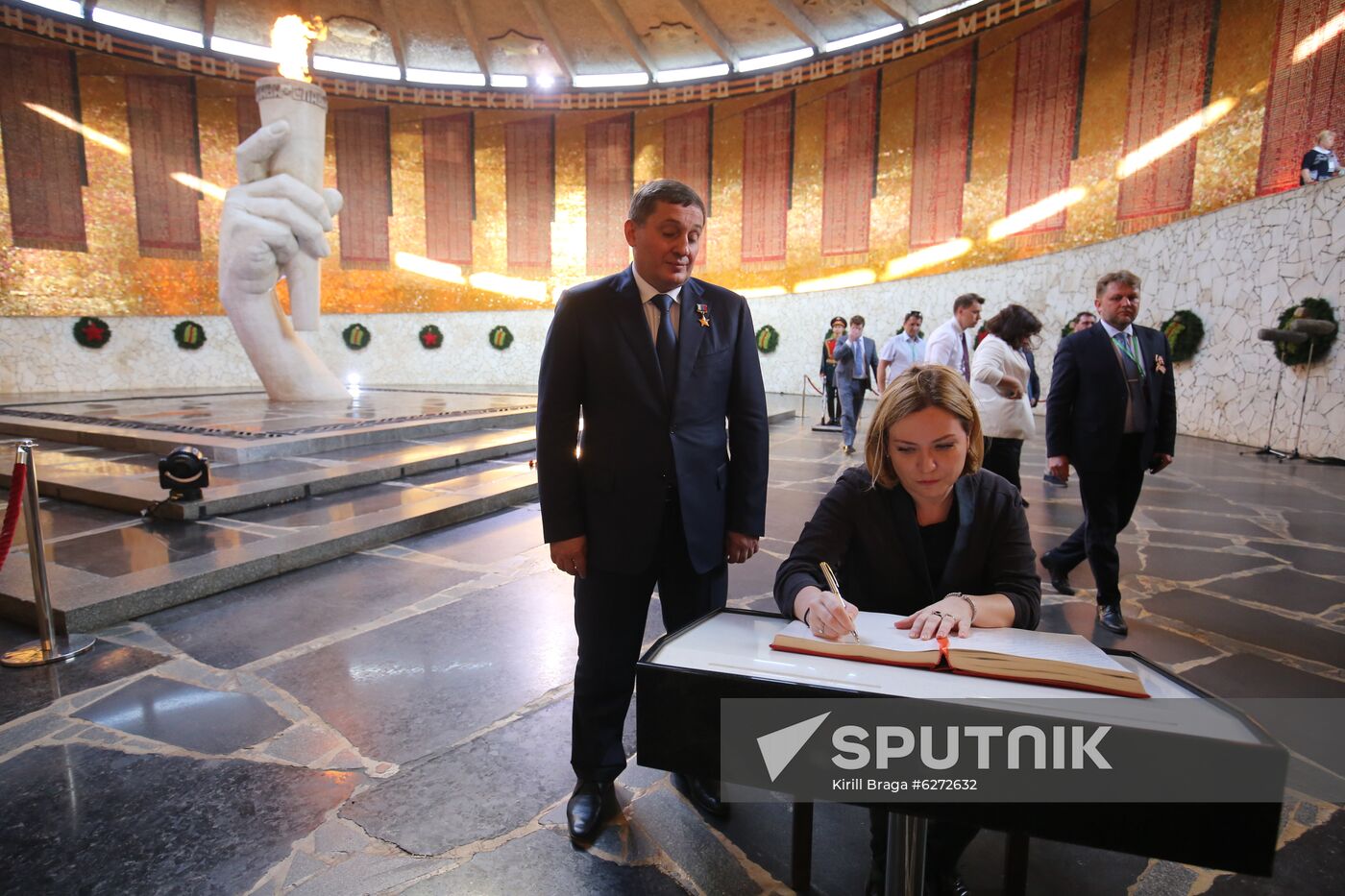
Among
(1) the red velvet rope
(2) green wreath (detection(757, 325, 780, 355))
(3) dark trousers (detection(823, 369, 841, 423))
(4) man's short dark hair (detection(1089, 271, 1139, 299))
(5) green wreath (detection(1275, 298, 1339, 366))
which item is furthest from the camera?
(2) green wreath (detection(757, 325, 780, 355))

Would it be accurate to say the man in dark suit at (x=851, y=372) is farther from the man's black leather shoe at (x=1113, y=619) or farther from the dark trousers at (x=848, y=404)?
the man's black leather shoe at (x=1113, y=619)

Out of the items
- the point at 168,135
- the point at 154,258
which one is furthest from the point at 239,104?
the point at 154,258

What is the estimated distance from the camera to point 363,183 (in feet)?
55.6

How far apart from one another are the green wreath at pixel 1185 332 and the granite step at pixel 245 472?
8105mm

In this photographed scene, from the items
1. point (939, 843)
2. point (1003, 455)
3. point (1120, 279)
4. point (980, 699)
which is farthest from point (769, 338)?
point (980, 699)

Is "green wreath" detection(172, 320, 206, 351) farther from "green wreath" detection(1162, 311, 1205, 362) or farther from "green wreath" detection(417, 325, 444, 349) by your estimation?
"green wreath" detection(1162, 311, 1205, 362)

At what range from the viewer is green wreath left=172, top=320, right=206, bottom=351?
1489 cm

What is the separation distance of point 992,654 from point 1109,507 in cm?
254

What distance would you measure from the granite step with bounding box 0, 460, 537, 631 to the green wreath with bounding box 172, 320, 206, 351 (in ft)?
39.4

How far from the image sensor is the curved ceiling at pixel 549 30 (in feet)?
50.4

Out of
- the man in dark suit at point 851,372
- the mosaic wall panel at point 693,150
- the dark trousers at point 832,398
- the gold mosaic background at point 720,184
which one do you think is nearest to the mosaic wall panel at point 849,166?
the gold mosaic background at point 720,184

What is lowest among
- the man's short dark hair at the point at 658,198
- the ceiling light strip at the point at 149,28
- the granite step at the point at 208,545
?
the granite step at the point at 208,545

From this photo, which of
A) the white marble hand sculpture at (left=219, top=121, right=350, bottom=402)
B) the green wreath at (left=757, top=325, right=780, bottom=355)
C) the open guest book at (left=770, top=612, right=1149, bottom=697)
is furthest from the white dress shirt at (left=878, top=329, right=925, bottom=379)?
the green wreath at (left=757, top=325, right=780, bottom=355)

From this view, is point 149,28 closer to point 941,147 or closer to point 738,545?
point 941,147
